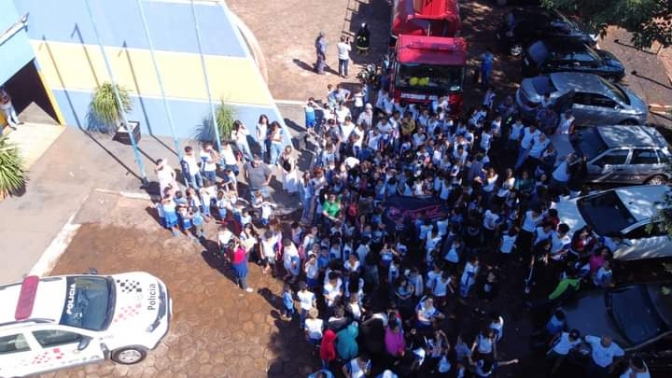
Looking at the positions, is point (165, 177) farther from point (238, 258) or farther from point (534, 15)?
point (534, 15)

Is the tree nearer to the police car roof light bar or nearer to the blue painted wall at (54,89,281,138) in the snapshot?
the blue painted wall at (54,89,281,138)

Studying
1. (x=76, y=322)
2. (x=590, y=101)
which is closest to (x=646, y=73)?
(x=590, y=101)

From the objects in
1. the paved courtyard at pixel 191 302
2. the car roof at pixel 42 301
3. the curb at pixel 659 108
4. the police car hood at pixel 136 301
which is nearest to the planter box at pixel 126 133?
the paved courtyard at pixel 191 302

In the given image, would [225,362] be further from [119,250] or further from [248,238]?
[119,250]

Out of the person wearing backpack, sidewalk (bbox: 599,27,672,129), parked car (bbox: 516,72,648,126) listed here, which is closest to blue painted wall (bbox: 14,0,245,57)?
the person wearing backpack

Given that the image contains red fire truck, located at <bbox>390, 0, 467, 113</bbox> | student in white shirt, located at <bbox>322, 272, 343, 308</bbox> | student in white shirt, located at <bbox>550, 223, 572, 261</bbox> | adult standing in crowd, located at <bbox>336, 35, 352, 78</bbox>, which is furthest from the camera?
adult standing in crowd, located at <bbox>336, 35, 352, 78</bbox>
